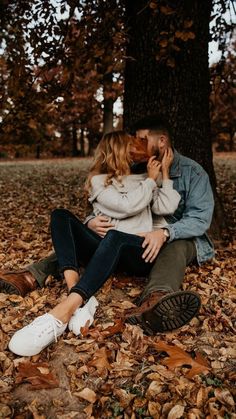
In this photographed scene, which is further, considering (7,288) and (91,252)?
(91,252)

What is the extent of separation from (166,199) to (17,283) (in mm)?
1448

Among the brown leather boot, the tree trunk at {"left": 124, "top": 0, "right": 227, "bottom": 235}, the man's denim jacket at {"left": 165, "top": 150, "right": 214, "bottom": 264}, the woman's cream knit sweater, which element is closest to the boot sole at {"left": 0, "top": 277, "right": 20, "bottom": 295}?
the brown leather boot

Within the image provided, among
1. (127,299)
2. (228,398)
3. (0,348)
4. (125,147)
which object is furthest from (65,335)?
(125,147)

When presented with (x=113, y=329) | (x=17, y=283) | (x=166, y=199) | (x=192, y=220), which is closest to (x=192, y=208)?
(x=192, y=220)

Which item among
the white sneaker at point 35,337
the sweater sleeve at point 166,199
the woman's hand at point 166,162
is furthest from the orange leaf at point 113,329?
the woman's hand at point 166,162

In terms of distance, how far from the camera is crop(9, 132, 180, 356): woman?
10.3 feet

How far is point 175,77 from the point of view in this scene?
16.3ft

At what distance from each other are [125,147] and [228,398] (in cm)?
212

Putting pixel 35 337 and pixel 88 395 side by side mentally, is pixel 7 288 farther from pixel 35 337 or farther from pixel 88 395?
pixel 88 395

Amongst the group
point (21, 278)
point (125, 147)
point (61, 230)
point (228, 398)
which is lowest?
point (228, 398)

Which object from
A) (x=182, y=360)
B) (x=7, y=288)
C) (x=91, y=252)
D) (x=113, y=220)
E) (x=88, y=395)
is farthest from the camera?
(x=91, y=252)

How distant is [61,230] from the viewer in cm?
352

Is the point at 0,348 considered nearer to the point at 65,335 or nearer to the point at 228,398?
the point at 65,335

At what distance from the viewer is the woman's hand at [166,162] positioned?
376 cm
